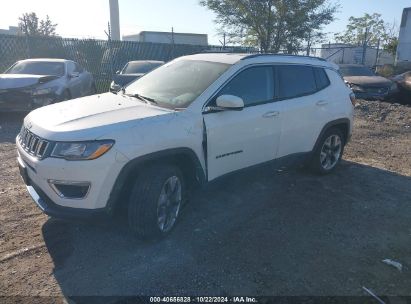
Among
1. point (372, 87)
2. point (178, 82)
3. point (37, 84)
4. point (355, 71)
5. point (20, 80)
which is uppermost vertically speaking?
point (178, 82)

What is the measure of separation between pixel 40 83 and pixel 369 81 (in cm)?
1068

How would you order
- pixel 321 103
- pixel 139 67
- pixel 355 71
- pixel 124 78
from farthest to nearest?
pixel 355 71, pixel 139 67, pixel 124 78, pixel 321 103

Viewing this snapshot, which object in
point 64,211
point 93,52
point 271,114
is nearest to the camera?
point 64,211

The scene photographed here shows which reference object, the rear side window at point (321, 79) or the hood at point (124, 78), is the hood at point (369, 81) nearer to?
the hood at point (124, 78)

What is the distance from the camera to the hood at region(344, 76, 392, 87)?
44.0ft

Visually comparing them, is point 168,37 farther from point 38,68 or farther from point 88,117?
point 88,117

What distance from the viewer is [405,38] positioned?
1158 inches

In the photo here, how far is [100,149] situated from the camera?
3141 millimetres

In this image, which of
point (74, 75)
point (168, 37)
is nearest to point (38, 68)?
point (74, 75)

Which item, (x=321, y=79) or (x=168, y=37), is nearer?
(x=321, y=79)

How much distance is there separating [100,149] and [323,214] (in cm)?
272

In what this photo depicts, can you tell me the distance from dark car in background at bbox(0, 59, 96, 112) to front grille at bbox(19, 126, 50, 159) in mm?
5936

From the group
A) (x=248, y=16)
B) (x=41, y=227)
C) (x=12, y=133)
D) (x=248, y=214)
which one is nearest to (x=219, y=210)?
(x=248, y=214)

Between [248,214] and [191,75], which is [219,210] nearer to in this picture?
[248,214]
